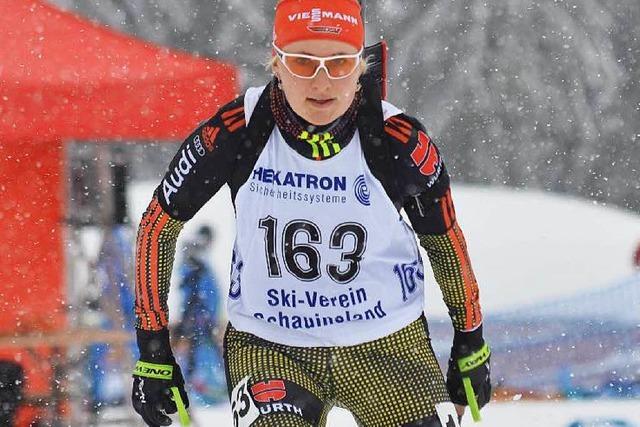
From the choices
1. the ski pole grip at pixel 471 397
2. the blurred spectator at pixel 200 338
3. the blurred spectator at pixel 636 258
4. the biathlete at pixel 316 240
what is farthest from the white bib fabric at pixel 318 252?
the blurred spectator at pixel 636 258

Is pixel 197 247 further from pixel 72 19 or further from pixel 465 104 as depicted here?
pixel 465 104

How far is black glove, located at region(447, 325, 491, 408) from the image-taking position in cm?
276

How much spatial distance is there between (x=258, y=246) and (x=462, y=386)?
69 centimetres

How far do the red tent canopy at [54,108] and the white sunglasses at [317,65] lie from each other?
2.78 m

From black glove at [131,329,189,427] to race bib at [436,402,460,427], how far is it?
656 mm

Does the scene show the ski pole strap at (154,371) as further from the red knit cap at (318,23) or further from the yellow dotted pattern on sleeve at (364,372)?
the red knit cap at (318,23)

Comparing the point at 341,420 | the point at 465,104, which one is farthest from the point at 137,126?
the point at 465,104

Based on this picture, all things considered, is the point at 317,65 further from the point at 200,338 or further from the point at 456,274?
the point at 200,338

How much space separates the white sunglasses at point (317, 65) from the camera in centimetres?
240

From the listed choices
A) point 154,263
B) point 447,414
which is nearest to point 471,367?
point 447,414

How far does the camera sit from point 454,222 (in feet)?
8.64

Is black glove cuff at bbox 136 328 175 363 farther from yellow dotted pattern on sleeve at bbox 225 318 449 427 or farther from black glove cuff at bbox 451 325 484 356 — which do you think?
black glove cuff at bbox 451 325 484 356

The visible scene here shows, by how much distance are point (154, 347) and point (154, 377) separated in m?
0.08

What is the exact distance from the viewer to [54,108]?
504 centimetres
